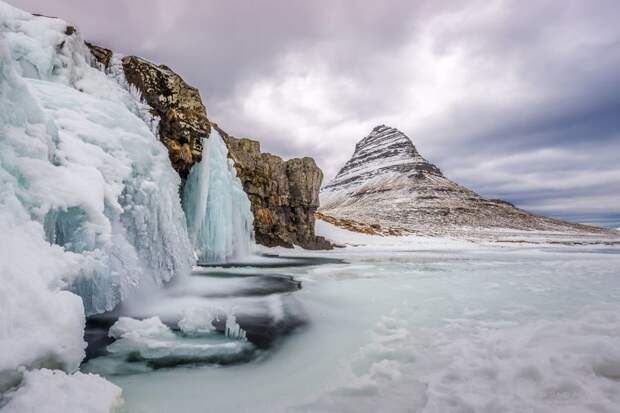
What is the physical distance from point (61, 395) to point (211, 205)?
1519cm

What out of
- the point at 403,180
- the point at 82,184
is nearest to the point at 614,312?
the point at 82,184

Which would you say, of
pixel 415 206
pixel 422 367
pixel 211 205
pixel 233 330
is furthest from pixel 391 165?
pixel 422 367

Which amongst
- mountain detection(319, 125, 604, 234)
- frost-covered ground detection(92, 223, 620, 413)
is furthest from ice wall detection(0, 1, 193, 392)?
mountain detection(319, 125, 604, 234)

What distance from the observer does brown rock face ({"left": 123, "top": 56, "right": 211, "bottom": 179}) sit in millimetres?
13961

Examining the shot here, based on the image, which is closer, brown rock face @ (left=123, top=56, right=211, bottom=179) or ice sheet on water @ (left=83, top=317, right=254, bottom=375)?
ice sheet on water @ (left=83, top=317, right=254, bottom=375)

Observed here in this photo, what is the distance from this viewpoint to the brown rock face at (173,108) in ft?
45.8

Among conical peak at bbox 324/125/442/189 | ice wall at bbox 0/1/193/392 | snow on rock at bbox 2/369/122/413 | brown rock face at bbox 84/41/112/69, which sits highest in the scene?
conical peak at bbox 324/125/442/189

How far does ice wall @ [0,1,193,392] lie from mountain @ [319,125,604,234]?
48818 millimetres

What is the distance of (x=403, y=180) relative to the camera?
133500 millimetres

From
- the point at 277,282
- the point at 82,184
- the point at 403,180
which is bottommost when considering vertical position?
the point at 277,282

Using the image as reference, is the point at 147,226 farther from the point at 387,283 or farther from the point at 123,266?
the point at 387,283

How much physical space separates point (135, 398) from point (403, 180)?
136 m

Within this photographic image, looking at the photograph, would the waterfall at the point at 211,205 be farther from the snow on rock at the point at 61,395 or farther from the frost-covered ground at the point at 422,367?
the snow on rock at the point at 61,395

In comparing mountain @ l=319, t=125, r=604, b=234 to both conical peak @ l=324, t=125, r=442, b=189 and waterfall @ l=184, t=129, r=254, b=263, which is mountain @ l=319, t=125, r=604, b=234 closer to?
conical peak @ l=324, t=125, r=442, b=189
